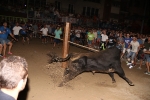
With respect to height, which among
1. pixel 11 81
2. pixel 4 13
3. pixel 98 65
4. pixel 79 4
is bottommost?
pixel 98 65

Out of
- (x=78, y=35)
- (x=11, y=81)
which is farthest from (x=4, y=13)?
(x=11, y=81)

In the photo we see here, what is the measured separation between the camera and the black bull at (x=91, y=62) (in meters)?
5.27

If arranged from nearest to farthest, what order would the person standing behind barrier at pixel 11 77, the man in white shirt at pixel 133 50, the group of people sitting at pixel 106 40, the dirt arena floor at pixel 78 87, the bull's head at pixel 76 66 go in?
the person standing behind barrier at pixel 11 77, the dirt arena floor at pixel 78 87, the bull's head at pixel 76 66, the group of people sitting at pixel 106 40, the man in white shirt at pixel 133 50

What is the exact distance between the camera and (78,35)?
14797mm

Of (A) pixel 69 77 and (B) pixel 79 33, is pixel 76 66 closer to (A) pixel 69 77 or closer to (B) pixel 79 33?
(A) pixel 69 77

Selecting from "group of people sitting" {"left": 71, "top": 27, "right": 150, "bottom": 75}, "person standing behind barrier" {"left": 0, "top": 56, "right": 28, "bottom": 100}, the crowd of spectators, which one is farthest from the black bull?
"person standing behind barrier" {"left": 0, "top": 56, "right": 28, "bottom": 100}

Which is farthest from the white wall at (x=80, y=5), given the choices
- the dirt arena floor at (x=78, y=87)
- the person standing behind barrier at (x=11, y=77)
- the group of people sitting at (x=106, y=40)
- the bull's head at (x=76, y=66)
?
the person standing behind barrier at (x=11, y=77)

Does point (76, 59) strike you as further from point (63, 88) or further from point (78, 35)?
point (78, 35)

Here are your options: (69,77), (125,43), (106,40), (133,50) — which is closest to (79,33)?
(106,40)

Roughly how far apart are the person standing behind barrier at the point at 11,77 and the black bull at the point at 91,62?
3804mm

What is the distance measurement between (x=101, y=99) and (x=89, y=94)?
1.45ft

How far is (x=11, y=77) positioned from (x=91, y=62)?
4088 mm

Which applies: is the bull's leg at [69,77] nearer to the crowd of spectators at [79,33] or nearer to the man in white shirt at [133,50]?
the crowd of spectators at [79,33]

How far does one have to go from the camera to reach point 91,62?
17.5ft
